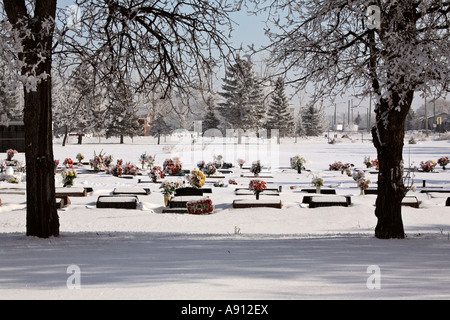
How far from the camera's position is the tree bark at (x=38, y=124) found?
830 centimetres

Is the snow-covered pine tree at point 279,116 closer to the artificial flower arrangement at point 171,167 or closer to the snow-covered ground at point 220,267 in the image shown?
the artificial flower arrangement at point 171,167

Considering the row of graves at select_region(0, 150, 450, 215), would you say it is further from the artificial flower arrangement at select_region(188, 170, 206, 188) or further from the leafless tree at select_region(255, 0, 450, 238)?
the leafless tree at select_region(255, 0, 450, 238)

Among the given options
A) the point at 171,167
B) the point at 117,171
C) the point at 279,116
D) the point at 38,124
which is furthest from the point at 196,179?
the point at 279,116

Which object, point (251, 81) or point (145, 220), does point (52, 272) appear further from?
point (145, 220)

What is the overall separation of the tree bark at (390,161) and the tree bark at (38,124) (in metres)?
5.58

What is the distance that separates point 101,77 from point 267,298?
650cm

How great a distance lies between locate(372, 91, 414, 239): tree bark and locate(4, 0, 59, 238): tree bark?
18.3 feet

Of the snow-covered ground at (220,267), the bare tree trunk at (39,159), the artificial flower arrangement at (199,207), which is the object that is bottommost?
the artificial flower arrangement at (199,207)

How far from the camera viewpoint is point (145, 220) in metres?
14.1

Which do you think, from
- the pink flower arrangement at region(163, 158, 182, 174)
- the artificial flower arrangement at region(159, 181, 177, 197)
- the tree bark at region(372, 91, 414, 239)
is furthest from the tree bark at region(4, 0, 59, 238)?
the pink flower arrangement at region(163, 158, 182, 174)

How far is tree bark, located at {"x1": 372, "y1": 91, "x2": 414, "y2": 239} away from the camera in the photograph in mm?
8891

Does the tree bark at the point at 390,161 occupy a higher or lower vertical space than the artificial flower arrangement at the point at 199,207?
higher

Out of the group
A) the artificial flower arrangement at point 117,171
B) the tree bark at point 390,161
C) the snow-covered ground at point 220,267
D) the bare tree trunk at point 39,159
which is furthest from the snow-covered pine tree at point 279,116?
the bare tree trunk at point 39,159
